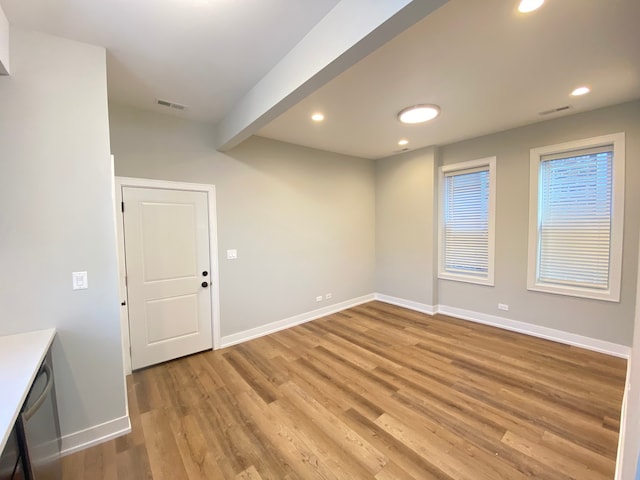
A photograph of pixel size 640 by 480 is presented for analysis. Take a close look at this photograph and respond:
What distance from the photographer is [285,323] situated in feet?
13.4

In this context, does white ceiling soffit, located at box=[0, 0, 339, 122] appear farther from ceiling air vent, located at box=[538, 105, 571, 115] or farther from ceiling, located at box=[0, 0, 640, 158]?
ceiling air vent, located at box=[538, 105, 571, 115]

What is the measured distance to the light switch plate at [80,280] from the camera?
1.85m

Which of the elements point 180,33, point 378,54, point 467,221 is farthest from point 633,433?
point 467,221

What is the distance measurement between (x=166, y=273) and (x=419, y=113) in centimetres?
326

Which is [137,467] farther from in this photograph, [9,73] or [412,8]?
[412,8]

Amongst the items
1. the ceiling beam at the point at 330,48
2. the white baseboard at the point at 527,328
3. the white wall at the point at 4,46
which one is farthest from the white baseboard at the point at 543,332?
the white wall at the point at 4,46

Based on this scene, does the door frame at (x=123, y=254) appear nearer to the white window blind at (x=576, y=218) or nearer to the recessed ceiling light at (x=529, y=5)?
the recessed ceiling light at (x=529, y=5)

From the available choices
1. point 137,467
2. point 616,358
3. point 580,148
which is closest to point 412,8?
point 137,467

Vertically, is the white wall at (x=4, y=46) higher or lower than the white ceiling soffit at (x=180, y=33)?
lower

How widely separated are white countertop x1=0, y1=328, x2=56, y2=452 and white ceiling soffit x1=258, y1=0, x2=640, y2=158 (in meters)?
2.67

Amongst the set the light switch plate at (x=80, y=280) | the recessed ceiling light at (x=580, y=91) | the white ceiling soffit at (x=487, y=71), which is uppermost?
the recessed ceiling light at (x=580, y=91)

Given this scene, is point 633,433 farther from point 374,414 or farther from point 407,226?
point 407,226

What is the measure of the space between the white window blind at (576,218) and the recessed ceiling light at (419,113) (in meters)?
1.74

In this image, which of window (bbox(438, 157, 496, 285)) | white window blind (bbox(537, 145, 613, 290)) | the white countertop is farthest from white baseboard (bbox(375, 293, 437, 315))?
the white countertop
